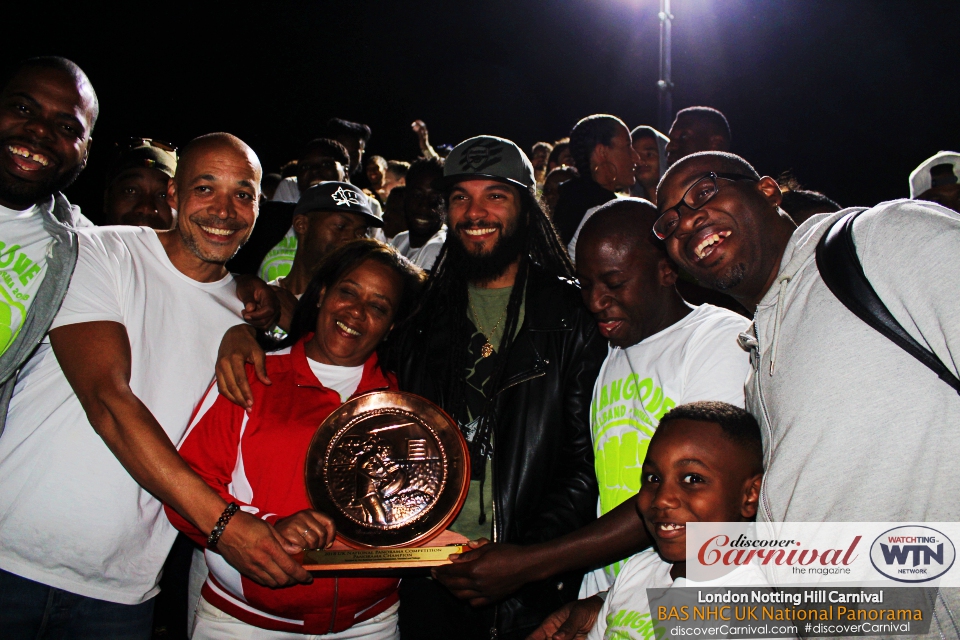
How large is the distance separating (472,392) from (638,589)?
1168mm

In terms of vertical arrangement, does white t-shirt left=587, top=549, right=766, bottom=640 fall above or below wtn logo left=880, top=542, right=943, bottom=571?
below

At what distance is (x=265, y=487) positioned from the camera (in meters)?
2.51

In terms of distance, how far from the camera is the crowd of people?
5.90 feet

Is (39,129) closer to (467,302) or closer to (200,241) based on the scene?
(200,241)

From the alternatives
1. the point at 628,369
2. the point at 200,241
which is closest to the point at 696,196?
the point at 628,369

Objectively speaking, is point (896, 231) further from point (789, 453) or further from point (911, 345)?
point (789, 453)

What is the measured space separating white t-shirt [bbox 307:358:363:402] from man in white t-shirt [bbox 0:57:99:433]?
1.08m

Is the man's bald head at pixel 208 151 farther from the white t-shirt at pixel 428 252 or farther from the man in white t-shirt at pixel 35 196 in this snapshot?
the white t-shirt at pixel 428 252

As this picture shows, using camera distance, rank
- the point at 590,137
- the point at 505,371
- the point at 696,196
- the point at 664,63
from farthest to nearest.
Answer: the point at 664,63
the point at 590,137
the point at 505,371
the point at 696,196

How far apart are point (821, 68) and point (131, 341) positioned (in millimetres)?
13976

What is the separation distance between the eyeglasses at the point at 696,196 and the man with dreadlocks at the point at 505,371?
682mm

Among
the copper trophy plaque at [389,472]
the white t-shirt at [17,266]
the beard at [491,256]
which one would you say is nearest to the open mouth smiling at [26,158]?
the white t-shirt at [17,266]

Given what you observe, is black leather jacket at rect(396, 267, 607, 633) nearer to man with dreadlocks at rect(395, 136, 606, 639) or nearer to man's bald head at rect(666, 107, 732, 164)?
man with dreadlocks at rect(395, 136, 606, 639)

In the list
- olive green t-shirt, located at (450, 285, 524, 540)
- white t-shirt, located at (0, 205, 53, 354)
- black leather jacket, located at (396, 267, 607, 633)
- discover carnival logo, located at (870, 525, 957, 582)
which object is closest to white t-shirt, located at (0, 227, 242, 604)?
white t-shirt, located at (0, 205, 53, 354)
